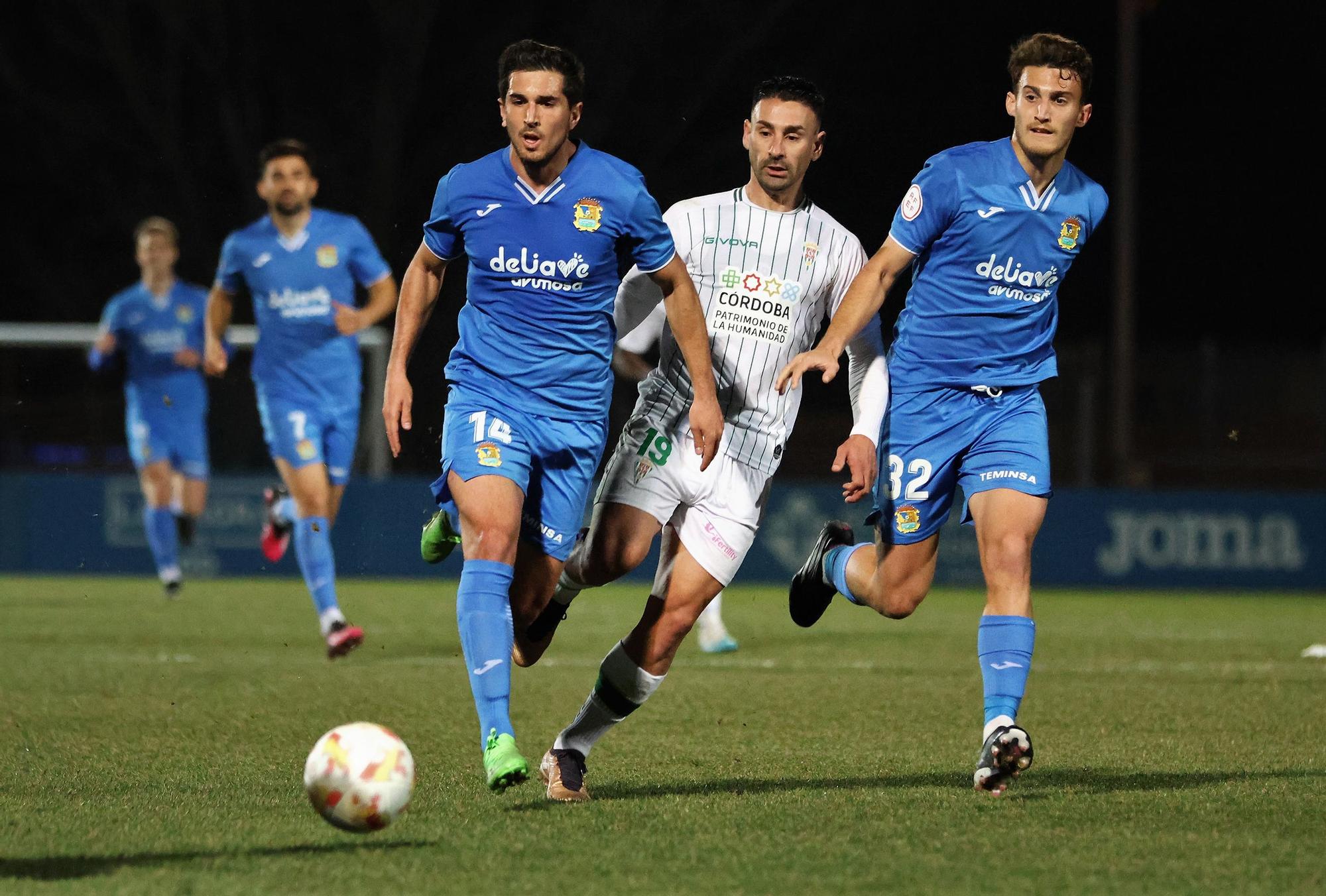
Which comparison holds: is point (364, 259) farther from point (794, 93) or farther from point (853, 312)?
point (853, 312)

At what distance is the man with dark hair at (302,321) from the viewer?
10336mm

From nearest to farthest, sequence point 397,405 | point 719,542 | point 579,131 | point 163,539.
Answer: point 397,405
point 719,542
point 163,539
point 579,131

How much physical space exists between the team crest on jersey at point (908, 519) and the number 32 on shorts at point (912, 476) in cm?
4

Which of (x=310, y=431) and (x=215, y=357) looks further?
(x=215, y=357)

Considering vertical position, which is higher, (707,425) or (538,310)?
(538,310)

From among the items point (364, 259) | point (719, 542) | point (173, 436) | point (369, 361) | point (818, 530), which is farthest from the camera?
point (369, 361)

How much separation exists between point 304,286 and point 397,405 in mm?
5250

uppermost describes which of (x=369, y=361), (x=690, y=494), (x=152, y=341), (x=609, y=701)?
(x=369, y=361)

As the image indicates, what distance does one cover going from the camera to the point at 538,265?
5.58 m

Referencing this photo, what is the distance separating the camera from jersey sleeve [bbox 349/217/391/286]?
10461 millimetres

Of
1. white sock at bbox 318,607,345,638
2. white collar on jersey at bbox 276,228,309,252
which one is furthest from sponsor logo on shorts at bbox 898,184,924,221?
white collar on jersey at bbox 276,228,309,252

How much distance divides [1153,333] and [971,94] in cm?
2576

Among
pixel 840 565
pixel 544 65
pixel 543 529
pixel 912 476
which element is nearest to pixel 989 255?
pixel 912 476

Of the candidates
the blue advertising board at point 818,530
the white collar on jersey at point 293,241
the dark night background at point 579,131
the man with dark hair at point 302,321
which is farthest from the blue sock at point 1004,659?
the blue advertising board at point 818,530
